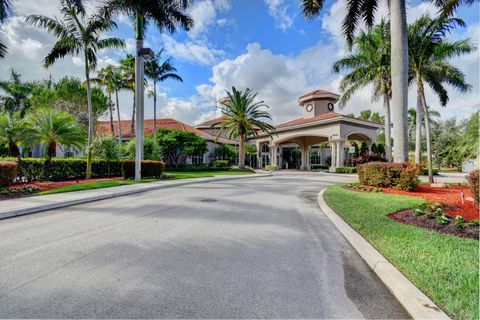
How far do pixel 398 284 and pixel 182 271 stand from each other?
9.22 feet

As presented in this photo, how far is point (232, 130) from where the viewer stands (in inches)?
1188

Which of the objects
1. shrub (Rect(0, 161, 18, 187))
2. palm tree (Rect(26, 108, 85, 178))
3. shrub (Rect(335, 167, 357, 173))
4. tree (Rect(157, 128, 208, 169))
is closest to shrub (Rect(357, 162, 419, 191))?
shrub (Rect(335, 167, 357, 173))

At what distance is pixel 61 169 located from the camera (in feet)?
50.2

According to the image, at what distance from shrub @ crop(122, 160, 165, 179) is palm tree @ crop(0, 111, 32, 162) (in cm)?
533

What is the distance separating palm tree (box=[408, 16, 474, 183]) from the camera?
15.1m

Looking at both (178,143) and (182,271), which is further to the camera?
(178,143)

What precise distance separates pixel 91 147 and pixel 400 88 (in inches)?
739

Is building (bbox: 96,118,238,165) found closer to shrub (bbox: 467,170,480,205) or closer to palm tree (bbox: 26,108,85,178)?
palm tree (bbox: 26,108,85,178)

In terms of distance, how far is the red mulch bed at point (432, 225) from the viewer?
4920 mm

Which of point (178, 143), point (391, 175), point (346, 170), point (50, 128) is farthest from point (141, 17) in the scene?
point (346, 170)

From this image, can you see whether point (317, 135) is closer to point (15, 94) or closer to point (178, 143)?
point (178, 143)

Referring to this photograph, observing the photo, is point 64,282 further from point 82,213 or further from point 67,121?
point 67,121

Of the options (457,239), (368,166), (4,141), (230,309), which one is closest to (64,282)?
(230,309)

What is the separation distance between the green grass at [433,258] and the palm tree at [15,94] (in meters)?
47.9
